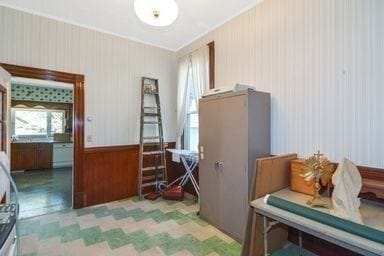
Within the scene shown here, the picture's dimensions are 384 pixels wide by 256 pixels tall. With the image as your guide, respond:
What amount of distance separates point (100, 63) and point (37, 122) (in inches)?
201

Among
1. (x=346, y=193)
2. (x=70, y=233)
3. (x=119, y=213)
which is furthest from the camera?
(x=119, y=213)

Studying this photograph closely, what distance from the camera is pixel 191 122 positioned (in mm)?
4164

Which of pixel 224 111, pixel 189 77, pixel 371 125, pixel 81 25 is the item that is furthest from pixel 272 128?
pixel 81 25

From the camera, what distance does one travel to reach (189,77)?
400 cm

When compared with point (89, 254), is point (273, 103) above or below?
above

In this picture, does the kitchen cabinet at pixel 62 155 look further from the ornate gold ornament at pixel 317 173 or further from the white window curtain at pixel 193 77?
the ornate gold ornament at pixel 317 173

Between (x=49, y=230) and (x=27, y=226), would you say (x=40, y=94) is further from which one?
(x=49, y=230)

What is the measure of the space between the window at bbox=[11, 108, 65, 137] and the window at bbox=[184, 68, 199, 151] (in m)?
5.43

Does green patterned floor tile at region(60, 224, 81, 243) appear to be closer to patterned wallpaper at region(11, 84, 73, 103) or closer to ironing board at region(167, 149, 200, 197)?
ironing board at region(167, 149, 200, 197)

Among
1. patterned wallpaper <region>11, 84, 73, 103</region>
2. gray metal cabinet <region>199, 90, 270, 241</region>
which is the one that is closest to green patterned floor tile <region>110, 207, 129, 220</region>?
gray metal cabinet <region>199, 90, 270, 241</region>

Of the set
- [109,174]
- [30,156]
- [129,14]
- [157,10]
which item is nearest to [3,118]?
[109,174]

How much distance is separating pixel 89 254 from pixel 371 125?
296 centimetres

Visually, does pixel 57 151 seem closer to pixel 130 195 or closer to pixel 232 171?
pixel 130 195

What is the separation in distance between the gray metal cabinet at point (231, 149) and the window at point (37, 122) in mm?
6513
